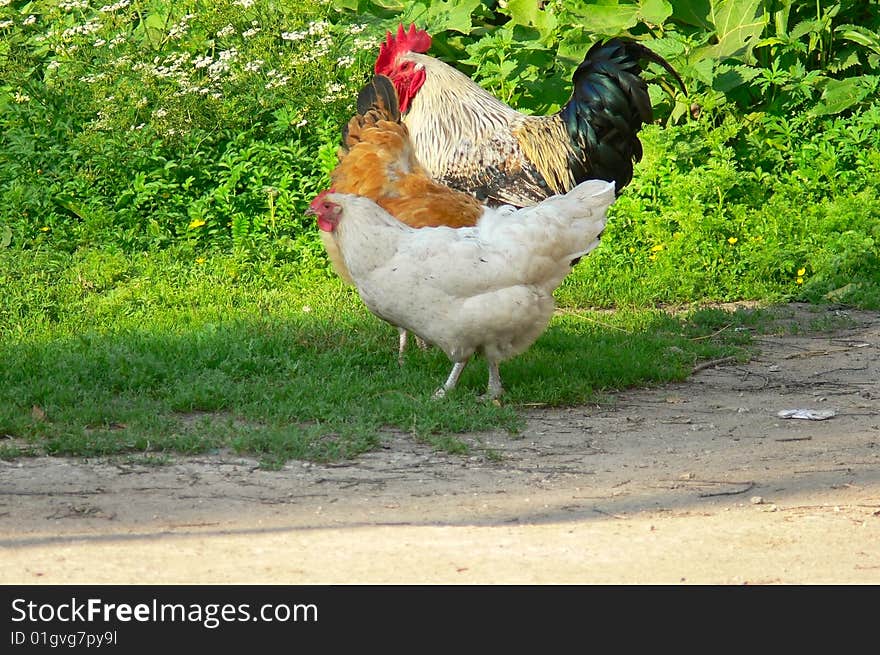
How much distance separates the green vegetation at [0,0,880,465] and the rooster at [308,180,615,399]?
0.61 meters

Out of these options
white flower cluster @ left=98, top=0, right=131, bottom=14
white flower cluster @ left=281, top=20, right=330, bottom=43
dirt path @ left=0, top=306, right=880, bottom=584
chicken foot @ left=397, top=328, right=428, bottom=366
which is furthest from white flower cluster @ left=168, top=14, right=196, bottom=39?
dirt path @ left=0, top=306, right=880, bottom=584

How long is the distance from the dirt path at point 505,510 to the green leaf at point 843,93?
16.0 ft

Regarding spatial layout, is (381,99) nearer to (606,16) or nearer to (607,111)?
(607,111)

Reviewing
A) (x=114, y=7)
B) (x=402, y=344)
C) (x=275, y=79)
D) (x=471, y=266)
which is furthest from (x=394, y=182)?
(x=114, y=7)

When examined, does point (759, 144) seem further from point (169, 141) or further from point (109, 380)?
point (109, 380)

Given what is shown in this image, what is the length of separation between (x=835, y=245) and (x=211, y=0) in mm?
5734

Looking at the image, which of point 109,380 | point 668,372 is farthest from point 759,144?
point 109,380

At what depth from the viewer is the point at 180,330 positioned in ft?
23.8

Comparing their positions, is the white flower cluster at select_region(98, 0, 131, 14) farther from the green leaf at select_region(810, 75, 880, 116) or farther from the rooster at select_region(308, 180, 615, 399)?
the green leaf at select_region(810, 75, 880, 116)

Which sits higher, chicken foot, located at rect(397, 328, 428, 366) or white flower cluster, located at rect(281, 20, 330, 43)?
white flower cluster, located at rect(281, 20, 330, 43)

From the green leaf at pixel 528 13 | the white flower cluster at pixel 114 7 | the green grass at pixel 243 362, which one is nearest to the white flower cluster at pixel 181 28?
the white flower cluster at pixel 114 7

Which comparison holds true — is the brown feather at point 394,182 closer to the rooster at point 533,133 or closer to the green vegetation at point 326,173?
the rooster at point 533,133

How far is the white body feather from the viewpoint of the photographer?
5.85 meters

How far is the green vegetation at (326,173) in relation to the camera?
7.39 m
